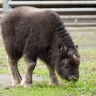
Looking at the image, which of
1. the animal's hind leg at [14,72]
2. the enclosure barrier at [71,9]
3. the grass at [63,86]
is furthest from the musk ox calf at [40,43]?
the enclosure barrier at [71,9]

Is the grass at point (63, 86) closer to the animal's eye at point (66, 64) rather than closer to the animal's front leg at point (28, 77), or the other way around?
the animal's front leg at point (28, 77)

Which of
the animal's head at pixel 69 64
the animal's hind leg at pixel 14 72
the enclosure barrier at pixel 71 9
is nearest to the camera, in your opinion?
the animal's head at pixel 69 64

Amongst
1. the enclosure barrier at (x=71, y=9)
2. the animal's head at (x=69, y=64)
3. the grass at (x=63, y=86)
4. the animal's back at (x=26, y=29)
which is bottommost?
the enclosure barrier at (x=71, y=9)

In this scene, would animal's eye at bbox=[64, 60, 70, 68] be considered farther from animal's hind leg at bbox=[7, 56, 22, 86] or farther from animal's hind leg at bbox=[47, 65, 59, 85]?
animal's hind leg at bbox=[7, 56, 22, 86]

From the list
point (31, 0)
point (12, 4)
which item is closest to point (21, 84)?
point (12, 4)

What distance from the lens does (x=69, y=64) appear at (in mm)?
9383

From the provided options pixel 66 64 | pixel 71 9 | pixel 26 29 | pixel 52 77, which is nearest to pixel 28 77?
pixel 52 77

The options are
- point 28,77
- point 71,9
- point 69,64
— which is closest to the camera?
point 69,64

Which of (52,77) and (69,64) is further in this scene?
(52,77)

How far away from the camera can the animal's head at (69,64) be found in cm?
Answer: 928

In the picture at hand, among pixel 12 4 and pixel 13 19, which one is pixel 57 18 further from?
pixel 12 4

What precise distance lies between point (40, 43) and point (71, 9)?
12615mm

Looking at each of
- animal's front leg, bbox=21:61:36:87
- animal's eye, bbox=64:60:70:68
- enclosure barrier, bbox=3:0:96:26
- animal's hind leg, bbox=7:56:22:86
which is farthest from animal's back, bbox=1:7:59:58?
enclosure barrier, bbox=3:0:96:26

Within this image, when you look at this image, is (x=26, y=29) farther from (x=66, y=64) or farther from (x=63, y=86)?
(x=63, y=86)
